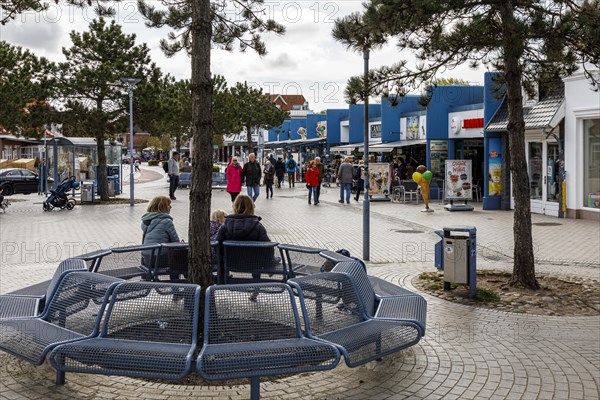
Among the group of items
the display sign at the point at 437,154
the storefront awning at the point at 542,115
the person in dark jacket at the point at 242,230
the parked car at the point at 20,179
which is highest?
the storefront awning at the point at 542,115

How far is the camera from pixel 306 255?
25.6 ft

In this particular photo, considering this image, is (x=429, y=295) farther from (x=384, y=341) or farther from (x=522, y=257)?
(x=384, y=341)

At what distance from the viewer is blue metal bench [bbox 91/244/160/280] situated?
717 cm

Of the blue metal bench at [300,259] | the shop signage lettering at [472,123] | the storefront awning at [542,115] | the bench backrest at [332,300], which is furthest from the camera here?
the shop signage lettering at [472,123]

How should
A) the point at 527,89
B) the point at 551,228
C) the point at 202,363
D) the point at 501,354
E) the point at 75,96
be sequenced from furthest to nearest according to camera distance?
1. the point at 75,96
2. the point at 551,228
3. the point at 527,89
4. the point at 501,354
5. the point at 202,363

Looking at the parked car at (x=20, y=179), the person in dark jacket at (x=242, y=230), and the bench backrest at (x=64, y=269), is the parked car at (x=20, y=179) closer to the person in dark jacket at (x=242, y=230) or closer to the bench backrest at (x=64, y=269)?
the person in dark jacket at (x=242, y=230)

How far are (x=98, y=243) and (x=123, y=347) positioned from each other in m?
9.51

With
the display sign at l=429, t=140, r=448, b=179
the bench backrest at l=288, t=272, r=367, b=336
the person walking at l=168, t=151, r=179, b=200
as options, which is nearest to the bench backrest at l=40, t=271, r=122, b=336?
the bench backrest at l=288, t=272, r=367, b=336

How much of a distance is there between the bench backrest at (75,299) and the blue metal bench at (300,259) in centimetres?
235

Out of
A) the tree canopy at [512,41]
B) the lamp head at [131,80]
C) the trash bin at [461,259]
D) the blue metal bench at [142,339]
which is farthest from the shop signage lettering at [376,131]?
the blue metal bench at [142,339]

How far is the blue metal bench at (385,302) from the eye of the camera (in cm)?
573

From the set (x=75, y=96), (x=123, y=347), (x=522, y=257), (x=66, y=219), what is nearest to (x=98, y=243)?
(x=66, y=219)

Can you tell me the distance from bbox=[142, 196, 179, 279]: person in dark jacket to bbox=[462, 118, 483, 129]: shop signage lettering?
19.3m

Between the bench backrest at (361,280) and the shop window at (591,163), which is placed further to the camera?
the shop window at (591,163)
